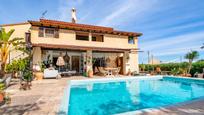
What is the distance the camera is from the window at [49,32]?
72.5 feet

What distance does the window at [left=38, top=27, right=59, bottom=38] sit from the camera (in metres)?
22.1

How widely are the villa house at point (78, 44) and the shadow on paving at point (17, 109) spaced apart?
13726mm

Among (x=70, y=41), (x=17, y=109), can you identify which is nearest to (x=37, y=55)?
(x=70, y=41)

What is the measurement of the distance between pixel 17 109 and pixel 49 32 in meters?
17.2

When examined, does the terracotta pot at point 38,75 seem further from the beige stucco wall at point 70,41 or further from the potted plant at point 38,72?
the beige stucco wall at point 70,41

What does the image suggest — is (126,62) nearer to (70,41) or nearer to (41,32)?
(70,41)

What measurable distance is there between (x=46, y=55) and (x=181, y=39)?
35.7m

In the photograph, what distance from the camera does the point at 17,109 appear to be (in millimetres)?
6926

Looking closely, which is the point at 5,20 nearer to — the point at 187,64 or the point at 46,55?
the point at 46,55

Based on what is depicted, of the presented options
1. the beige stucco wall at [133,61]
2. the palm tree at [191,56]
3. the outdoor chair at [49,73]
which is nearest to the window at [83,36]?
the beige stucco wall at [133,61]

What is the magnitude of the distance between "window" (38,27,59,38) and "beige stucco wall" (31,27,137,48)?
438 mm

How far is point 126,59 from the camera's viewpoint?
86.1ft

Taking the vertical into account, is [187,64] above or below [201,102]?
above

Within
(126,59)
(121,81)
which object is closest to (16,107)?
(121,81)
